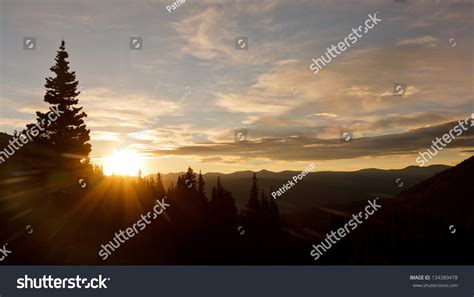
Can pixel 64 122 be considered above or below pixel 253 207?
above

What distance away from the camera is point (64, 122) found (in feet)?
167

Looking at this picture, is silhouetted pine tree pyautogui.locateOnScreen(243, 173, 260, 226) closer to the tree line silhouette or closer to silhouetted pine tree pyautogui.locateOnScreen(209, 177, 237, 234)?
silhouetted pine tree pyautogui.locateOnScreen(209, 177, 237, 234)

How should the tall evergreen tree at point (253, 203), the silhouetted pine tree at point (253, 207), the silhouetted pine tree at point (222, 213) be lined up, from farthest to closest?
1. the silhouetted pine tree at point (253, 207)
2. the tall evergreen tree at point (253, 203)
3. the silhouetted pine tree at point (222, 213)

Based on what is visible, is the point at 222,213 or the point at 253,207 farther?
the point at 253,207

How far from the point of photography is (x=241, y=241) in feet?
274

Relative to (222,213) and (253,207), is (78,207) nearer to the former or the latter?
(222,213)

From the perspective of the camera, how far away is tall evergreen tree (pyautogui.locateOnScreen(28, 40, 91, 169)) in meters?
50.0

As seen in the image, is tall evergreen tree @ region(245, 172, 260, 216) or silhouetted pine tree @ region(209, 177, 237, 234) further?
tall evergreen tree @ region(245, 172, 260, 216)

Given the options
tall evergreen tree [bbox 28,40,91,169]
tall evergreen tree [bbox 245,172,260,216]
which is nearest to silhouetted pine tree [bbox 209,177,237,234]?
tall evergreen tree [bbox 245,172,260,216]

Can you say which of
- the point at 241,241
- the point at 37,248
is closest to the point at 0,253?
the point at 37,248

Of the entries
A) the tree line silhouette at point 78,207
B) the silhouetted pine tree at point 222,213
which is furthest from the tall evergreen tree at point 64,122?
the silhouetted pine tree at point 222,213

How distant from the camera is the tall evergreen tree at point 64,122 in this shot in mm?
49966

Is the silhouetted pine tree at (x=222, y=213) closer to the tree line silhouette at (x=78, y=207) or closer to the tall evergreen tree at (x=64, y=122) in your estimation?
the tree line silhouette at (x=78, y=207)

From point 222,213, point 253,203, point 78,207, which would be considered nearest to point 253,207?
point 253,203
